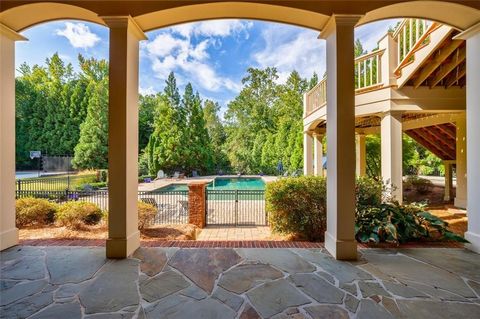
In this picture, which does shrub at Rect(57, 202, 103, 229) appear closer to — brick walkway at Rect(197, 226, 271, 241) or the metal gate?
brick walkway at Rect(197, 226, 271, 241)

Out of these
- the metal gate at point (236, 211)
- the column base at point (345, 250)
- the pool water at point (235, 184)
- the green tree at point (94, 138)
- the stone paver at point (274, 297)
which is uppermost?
the green tree at point (94, 138)

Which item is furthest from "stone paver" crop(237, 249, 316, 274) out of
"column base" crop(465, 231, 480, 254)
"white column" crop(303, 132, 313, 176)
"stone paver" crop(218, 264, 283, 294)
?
"white column" crop(303, 132, 313, 176)

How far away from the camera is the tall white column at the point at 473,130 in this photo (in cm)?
334

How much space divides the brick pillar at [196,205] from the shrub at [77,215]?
2144mm

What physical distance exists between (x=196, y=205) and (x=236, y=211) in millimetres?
1105

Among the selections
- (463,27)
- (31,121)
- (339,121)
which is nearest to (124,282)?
(339,121)

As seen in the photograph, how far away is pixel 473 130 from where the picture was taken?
11.1 ft

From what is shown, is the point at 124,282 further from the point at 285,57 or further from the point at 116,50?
the point at 285,57

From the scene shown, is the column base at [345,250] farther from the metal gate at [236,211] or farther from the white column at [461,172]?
the white column at [461,172]

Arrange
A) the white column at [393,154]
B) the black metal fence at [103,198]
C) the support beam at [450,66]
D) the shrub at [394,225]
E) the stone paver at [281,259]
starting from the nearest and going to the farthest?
the stone paver at [281,259] → the shrub at [394,225] → the support beam at [450,66] → the white column at [393,154] → the black metal fence at [103,198]

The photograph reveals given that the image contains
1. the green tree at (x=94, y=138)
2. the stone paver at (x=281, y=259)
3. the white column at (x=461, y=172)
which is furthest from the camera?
the green tree at (x=94, y=138)

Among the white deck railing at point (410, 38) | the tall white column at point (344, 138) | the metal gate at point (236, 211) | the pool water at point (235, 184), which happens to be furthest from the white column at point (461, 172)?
the pool water at point (235, 184)

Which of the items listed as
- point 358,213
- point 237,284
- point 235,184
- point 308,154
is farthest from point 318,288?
point 235,184

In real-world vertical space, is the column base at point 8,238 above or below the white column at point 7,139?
below
